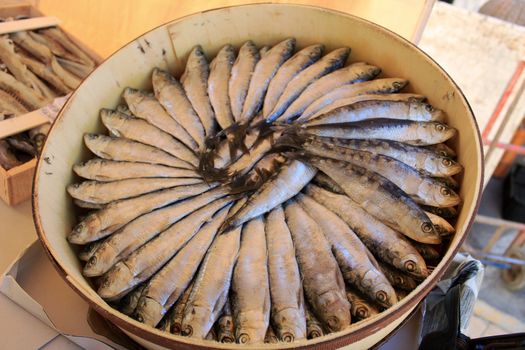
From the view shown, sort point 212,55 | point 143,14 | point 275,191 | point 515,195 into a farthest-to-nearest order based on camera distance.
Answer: point 515,195, point 143,14, point 212,55, point 275,191

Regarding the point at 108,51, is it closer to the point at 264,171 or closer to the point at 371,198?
the point at 264,171

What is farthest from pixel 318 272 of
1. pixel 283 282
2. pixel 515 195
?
pixel 515 195

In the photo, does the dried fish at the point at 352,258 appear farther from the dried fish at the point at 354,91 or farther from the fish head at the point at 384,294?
the dried fish at the point at 354,91

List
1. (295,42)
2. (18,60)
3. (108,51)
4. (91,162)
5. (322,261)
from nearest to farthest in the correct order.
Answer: (322,261) < (91,162) < (295,42) < (18,60) < (108,51)

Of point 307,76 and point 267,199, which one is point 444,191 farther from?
point 307,76

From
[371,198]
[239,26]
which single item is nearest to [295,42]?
[239,26]

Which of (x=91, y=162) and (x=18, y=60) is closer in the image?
(x=91, y=162)
